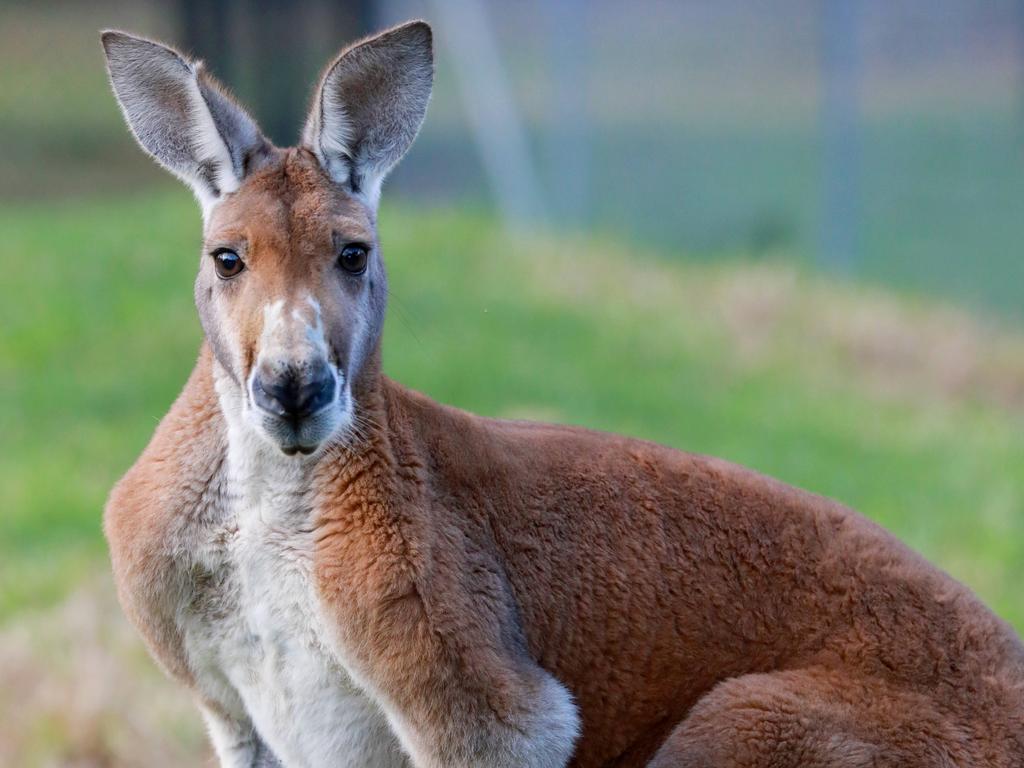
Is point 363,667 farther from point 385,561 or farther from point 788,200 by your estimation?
point 788,200

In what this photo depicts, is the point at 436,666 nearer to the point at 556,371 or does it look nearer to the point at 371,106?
the point at 371,106

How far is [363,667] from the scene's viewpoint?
3574 mm

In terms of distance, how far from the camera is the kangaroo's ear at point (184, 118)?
12.3 ft

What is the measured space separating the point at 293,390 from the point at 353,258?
1.54 ft

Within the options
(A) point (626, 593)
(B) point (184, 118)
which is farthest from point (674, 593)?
(B) point (184, 118)

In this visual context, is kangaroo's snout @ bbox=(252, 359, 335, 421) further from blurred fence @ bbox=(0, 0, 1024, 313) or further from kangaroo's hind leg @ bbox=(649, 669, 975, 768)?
A: blurred fence @ bbox=(0, 0, 1024, 313)

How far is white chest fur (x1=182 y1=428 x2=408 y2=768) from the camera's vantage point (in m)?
3.69

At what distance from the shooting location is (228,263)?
3643mm

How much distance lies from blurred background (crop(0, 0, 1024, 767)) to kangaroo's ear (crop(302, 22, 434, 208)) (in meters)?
2.61

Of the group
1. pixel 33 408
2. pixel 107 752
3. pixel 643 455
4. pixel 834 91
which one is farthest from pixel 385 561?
pixel 834 91

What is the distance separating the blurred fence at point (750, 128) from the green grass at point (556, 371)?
1371mm

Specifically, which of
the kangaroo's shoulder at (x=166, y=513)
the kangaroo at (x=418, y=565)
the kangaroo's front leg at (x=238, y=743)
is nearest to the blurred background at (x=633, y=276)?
the kangaroo's front leg at (x=238, y=743)

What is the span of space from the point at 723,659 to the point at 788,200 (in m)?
11.9

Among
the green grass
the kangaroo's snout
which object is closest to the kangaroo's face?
the kangaroo's snout
